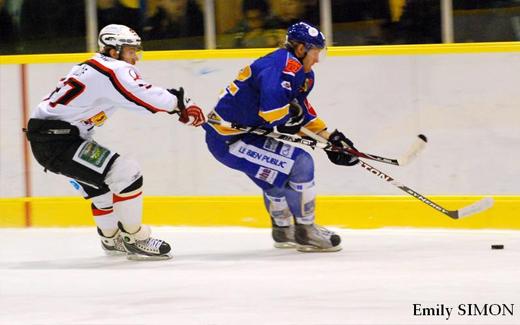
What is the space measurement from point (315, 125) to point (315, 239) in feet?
1.84

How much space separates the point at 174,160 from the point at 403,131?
1.26 metres

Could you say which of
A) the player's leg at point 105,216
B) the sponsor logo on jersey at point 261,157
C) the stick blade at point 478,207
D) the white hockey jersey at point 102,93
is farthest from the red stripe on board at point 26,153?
the stick blade at point 478,207

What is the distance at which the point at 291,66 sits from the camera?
5.23 metres

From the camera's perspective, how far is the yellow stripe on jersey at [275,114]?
5184mm

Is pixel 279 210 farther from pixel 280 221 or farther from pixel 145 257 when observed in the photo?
pixel 145 257

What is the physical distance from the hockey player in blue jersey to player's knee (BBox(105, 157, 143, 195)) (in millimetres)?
446

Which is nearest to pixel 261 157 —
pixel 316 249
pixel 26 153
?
pixel 316 249

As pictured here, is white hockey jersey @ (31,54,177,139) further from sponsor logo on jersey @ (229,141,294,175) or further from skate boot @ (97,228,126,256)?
skate boot @ (97,228,126,256)

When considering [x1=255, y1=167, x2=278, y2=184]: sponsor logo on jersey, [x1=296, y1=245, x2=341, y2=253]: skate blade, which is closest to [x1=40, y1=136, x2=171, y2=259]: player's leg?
[x1=255, y1=167, x2=278, y2=184]: sponsor logo on jersey

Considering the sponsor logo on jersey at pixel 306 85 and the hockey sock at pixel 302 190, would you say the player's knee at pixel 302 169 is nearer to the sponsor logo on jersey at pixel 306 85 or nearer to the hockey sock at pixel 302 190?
the hockey sock at pixel 302 190

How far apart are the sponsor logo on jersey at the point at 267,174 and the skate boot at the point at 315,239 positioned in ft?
0.98

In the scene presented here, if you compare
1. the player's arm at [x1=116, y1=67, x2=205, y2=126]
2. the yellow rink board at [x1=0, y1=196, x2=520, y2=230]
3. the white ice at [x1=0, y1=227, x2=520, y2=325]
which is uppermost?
the player's arm at [x1=116, y1=67, x2=205, y2=126]

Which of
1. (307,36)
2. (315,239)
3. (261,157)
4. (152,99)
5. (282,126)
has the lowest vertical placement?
(315,239)

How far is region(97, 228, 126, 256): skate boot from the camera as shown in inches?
219
